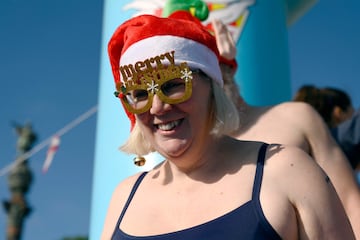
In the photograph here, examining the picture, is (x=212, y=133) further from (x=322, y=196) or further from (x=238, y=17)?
(x=238, y=17)

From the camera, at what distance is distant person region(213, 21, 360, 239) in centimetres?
140

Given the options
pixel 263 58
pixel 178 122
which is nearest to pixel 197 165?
pixel 178 122

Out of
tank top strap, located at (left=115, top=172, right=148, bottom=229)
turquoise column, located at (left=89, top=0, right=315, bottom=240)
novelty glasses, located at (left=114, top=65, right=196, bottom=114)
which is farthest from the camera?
turquoise column, located at (left=89, top=0, right=315, bottom=240)

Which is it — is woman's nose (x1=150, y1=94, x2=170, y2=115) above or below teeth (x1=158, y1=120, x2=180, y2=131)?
above

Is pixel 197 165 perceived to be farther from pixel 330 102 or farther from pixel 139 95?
pixel 330 102

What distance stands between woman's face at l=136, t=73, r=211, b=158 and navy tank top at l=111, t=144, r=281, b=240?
16 cm

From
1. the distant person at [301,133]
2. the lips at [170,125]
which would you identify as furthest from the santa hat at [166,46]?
the distant person at [301,133]

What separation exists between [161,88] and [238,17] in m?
1.45

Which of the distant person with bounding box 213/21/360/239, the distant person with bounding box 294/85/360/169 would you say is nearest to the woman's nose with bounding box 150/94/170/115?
the distant person with bounding box 213/21/360/239

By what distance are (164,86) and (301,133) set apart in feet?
1.90

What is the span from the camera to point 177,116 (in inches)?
42.4

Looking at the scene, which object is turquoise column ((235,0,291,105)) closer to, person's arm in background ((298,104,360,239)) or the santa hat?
person's arm in background ((298,104,360,239))

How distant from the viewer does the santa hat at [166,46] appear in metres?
1.12

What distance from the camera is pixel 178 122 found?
108 centimetres
